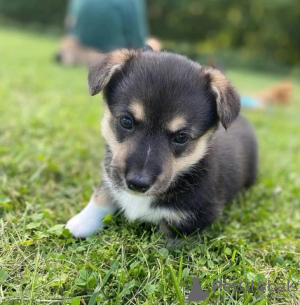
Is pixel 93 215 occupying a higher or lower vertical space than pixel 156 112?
lower

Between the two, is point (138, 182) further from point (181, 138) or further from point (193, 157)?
point (193, 157)

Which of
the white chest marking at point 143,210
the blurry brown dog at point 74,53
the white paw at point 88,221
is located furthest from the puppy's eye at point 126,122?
the blurry brown dog at point 74,53

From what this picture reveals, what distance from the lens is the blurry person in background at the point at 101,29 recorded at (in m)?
11.2

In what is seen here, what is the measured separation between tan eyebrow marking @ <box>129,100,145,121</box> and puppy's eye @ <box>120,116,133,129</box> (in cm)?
8

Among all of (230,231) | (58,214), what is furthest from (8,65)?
(230,231)

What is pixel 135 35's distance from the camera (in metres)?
10.9

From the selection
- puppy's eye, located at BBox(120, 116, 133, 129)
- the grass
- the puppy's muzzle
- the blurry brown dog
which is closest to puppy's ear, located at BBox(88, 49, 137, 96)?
puppy's eye, located at BBox(120, 116, 133, 129)

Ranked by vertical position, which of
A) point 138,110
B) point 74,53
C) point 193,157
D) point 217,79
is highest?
point 217,79

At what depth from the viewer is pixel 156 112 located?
8.35ft

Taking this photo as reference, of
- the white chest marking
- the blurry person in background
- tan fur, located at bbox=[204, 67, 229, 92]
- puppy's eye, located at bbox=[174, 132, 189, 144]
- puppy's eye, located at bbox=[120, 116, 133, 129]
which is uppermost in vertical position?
tan fur, located at bbox=[204, 67, 229, 92]

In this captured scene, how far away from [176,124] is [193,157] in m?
0.37

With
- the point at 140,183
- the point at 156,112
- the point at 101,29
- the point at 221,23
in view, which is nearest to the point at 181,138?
the point at 156,112

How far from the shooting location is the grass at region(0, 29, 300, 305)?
2.36 meters

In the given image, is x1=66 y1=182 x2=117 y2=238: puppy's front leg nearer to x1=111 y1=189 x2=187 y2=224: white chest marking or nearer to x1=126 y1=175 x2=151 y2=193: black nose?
x1=111 y1=189 x2=187 y2=224: white chest marking
